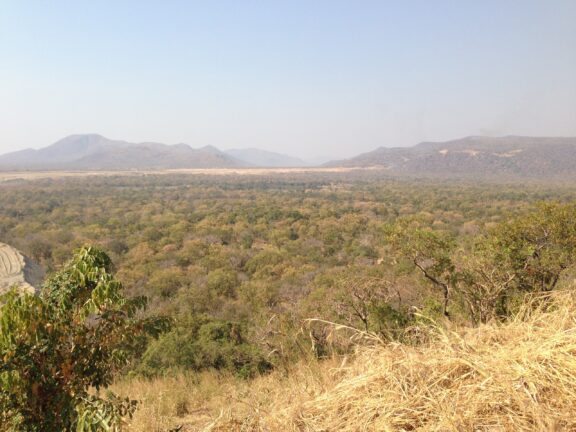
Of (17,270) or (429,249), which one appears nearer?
(429,249)

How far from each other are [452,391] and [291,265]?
21.2 m

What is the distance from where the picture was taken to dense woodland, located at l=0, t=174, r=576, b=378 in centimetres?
730

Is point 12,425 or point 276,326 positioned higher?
point 12,425

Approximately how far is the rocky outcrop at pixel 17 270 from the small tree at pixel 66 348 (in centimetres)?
1603

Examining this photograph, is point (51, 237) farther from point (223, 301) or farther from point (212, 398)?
point (212, 398)

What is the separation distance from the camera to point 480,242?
7914 mm

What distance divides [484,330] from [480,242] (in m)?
5.12

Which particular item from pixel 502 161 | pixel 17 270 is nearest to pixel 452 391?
pixel 17 270

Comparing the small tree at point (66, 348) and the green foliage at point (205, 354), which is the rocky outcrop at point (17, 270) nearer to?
the green foliage at point (205, 354)

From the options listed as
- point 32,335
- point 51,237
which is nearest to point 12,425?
point 32,335

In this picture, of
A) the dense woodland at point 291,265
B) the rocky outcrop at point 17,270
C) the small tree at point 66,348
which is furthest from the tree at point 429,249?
the rocky outcrop at point 17,270

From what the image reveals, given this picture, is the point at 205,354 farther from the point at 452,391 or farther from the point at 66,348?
the point at 452,391

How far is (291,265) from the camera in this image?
23578 millimetres

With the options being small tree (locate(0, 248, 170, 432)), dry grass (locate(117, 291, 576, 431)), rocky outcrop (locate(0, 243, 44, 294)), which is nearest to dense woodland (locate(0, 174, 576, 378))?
small tree (locate(0, 248, 170, 432))
